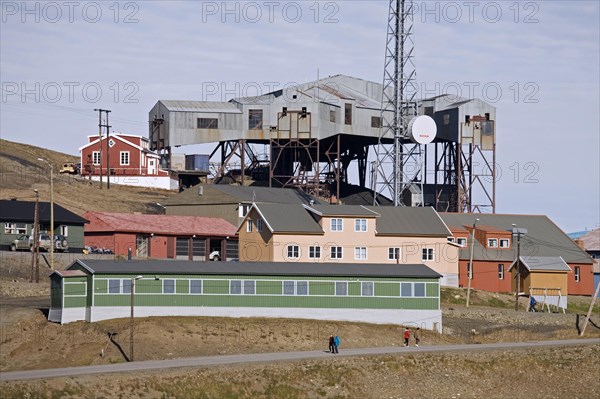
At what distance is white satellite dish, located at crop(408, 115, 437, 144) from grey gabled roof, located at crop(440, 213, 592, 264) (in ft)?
34.4

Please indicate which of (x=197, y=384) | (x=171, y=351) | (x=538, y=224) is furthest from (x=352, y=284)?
(x=538, y=224)

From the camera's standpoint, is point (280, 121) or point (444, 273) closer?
point (444, 273)

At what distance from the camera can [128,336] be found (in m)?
66.0

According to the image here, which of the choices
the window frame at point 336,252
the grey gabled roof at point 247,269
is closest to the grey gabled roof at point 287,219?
the window frame at point 336,252

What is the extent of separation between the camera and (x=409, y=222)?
322 feet

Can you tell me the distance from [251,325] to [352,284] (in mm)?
8474

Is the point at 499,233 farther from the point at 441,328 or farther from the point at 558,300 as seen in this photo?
the point at 441,328

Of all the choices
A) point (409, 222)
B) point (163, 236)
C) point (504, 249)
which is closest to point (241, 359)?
point (409, 222)

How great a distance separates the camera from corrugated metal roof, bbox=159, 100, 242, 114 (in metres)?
128

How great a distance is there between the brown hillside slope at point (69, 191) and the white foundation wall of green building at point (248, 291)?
148 feet

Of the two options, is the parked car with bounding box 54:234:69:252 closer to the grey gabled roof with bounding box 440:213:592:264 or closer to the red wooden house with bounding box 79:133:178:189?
the grey gabled roof with bounding box 440:213:592:264

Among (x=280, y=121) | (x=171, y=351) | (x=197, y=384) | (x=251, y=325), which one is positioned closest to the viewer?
(x=197, y=384)

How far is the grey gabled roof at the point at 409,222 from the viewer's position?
9656 centimetres

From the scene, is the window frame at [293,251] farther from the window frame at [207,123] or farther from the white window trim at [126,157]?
the white window trim at [126,157]
